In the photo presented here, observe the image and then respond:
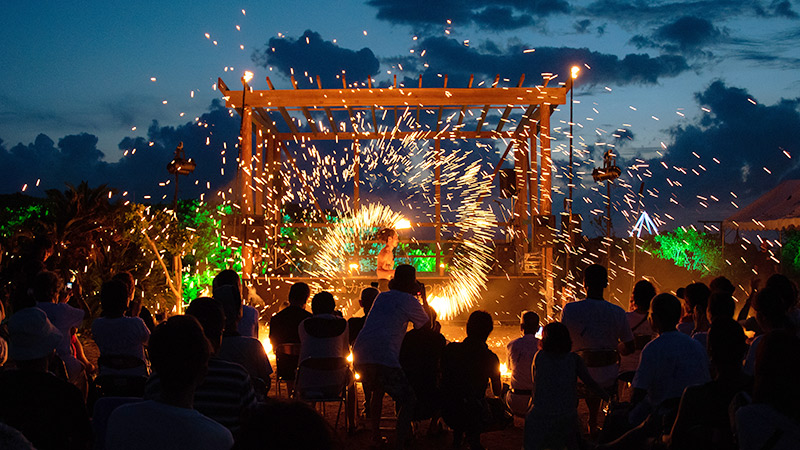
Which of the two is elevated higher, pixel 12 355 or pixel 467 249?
pixel 12 355

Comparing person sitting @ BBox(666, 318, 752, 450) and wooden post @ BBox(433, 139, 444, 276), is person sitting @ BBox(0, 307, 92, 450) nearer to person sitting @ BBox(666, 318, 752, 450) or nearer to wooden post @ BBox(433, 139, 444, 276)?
person sitting @ BBox(666, 318, 752, 450)

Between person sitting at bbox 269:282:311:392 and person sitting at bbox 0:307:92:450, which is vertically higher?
person sitting at bbox 0:307:92:450

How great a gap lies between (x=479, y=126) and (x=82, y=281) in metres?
9.77

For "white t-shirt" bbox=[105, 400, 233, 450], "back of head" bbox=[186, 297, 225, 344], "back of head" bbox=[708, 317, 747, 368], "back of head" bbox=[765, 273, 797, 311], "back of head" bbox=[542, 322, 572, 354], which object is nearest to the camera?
"white t-shirt" bbox=[105, 400, 233, 450]

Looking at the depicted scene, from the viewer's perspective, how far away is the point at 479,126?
16.5m

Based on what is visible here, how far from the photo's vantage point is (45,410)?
288cm

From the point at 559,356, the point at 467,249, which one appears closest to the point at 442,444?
the point at 559,356

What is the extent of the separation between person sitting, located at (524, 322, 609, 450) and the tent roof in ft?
39.0

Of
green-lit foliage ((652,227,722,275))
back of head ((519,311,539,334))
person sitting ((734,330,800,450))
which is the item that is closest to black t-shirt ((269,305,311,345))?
back of head ((519,311,539,334))

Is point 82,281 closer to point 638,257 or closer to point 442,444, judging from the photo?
point 442,444

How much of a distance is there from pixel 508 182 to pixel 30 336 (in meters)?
13.7

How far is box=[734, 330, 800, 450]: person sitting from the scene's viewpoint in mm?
2576

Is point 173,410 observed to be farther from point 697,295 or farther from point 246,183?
point 246,183

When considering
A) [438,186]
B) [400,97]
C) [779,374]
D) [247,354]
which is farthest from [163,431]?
[438,186]
